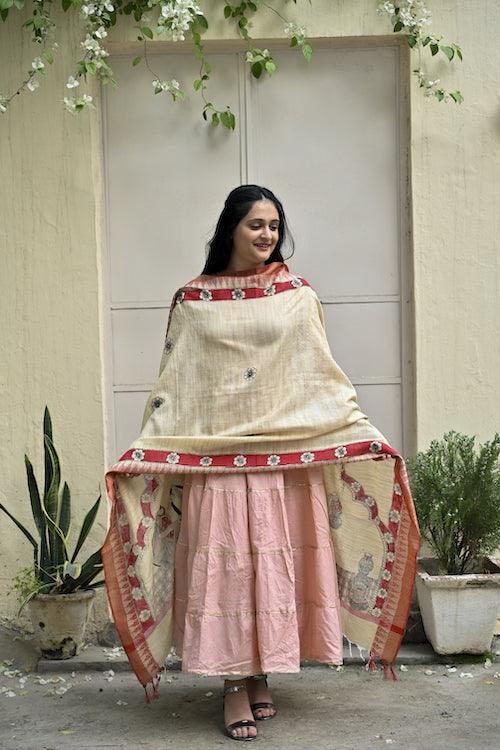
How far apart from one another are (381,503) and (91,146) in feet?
6.84

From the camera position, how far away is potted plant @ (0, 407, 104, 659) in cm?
446

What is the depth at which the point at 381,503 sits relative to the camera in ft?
12.5

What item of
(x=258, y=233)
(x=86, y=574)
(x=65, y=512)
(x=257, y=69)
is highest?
(x=257, y=69)

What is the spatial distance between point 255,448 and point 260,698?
92cm

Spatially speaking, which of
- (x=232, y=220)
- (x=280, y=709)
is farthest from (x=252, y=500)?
(x=232, y=220)

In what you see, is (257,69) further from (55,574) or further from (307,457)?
(55,574)

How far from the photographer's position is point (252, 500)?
12.0 ft

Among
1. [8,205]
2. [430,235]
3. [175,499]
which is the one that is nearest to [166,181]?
[8,205]

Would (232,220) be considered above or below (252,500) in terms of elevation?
above

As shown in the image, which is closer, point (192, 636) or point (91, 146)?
point (192, 636)

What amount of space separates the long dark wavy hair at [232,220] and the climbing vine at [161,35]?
3.02 ft

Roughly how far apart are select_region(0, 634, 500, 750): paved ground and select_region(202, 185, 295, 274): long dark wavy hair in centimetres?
165

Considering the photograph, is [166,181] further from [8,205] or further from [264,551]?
[264,551]

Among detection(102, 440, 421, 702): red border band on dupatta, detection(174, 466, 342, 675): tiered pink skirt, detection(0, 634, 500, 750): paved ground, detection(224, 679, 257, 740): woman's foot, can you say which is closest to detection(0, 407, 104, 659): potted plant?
detection(0, 634, 500, 750): paved ground
